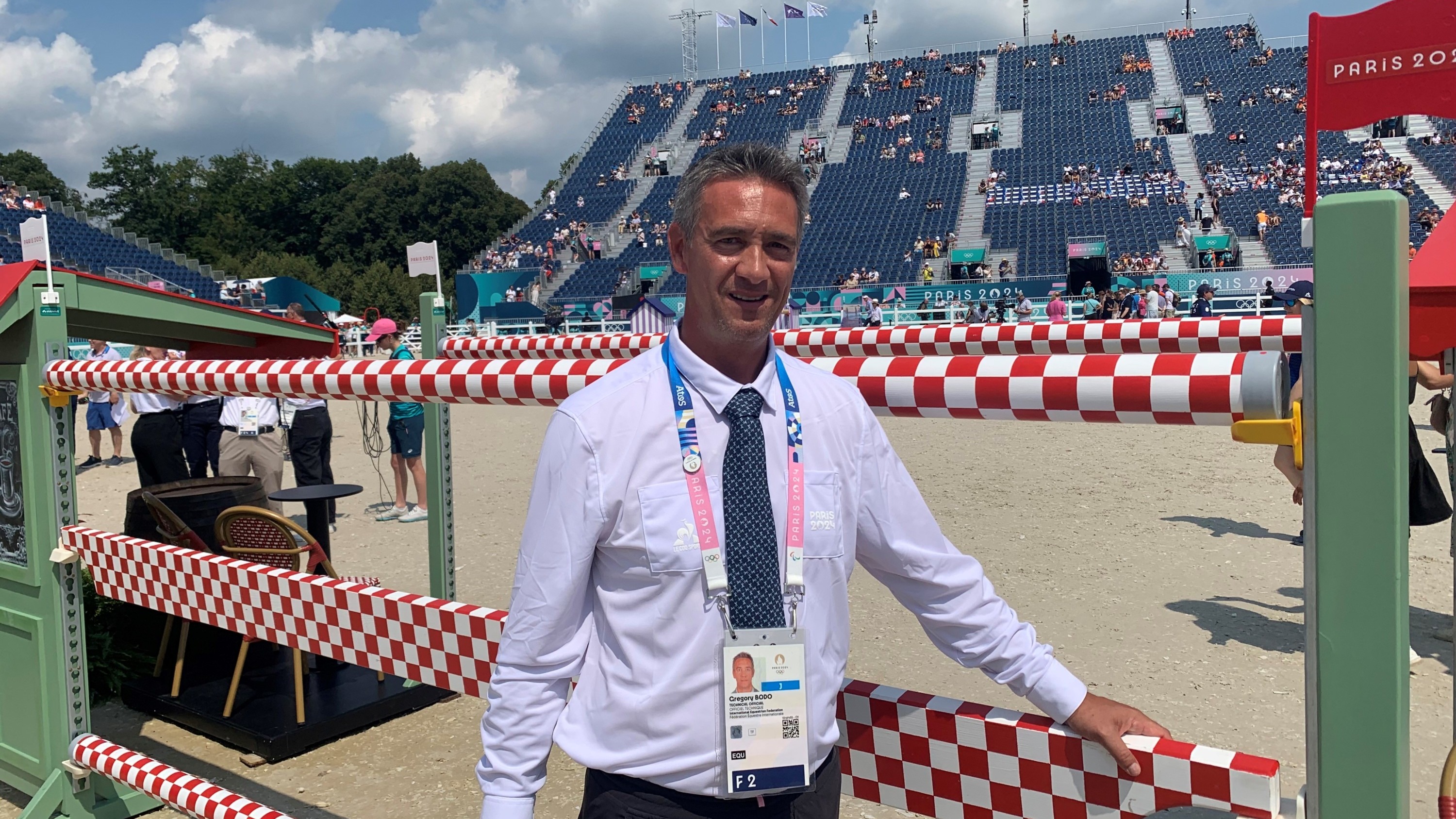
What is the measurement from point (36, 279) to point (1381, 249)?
349 cm

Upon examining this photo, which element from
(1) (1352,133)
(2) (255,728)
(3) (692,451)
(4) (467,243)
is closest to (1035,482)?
(2) (255,728)

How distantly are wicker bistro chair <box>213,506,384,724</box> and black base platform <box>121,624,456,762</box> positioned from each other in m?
0.07

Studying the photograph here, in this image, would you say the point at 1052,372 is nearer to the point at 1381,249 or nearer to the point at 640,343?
the point at 1381,249

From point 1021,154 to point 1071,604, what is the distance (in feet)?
126

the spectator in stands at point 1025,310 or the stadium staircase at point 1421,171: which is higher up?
the stadium staircase at point 1421,171

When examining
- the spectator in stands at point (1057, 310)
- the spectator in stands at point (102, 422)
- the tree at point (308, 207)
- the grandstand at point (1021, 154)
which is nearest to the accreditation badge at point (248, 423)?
the spectator in stands at point (102, 422)

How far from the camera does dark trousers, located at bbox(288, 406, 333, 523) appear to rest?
7.77 metres

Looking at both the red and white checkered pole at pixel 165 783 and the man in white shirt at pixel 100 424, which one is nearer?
the red and white checkered pole at pixel 165 783

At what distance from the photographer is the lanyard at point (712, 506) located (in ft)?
4.57

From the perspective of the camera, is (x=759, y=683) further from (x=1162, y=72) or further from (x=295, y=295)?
(x=1162, y=72)

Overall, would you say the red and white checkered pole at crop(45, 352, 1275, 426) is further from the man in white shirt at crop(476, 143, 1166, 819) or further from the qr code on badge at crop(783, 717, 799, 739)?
the qr code on badge at crop(783, 717, 799, 739)

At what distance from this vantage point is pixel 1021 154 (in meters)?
41.1

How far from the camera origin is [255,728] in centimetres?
395

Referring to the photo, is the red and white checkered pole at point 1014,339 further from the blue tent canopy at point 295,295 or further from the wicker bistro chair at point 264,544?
the blue tent canopy at point 295,295
